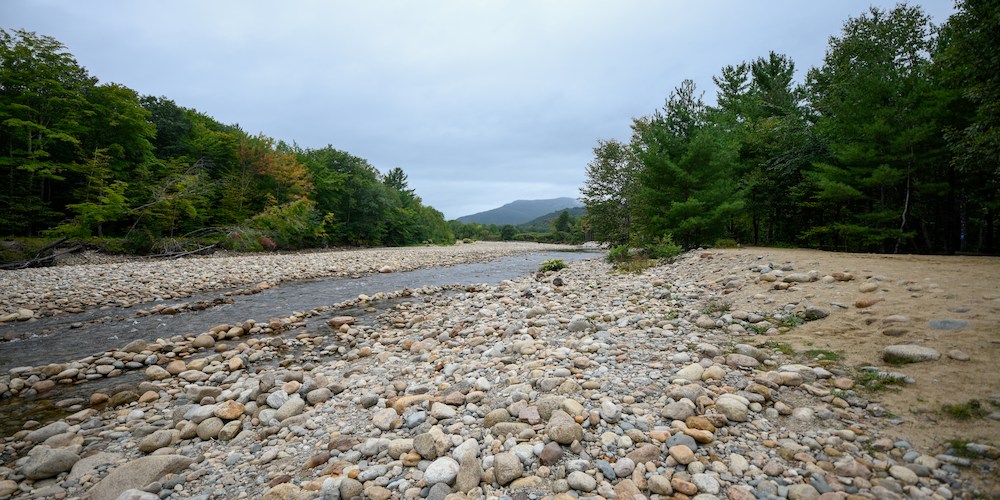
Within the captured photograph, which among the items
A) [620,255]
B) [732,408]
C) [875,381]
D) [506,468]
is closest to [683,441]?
[732,408]

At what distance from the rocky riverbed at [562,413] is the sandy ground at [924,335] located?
0.03 metres

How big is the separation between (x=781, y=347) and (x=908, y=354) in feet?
2.96

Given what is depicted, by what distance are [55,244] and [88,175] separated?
16.8ft

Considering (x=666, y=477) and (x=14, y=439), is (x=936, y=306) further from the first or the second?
(x=14, y=439)

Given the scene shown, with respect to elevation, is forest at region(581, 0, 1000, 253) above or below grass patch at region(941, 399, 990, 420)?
above

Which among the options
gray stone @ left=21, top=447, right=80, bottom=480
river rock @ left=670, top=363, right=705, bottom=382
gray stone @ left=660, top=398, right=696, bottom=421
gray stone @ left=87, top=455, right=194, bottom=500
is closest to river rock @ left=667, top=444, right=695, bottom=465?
gray stone @ left=660, top=398, right=696, bottom=421

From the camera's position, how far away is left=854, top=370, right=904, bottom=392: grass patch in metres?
2.63

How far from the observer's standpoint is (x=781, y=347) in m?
3.69

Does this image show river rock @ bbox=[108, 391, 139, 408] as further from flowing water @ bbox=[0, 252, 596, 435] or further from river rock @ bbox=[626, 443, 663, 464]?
river rock @ bbox=[626, 443, 663, 464]

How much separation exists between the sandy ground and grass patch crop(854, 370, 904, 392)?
0.07 meters

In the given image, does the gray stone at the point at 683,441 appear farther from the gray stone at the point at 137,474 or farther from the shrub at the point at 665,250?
the shrub at the point at 665,250

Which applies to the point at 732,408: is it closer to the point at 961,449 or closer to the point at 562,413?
the point at 961,449

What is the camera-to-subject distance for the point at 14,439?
3.35 metres

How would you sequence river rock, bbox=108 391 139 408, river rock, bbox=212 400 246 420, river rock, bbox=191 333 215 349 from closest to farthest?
river rock, bbox=212 400 246 420 < river rock, bbox=108 391 139 408 < river rock, bbox=191 333 215 349
